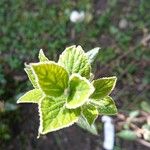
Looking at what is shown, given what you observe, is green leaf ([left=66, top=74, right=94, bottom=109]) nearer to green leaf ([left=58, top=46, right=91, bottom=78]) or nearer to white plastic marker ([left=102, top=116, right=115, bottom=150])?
green leaf ([left=58, top=46, right=91, bottom=78])

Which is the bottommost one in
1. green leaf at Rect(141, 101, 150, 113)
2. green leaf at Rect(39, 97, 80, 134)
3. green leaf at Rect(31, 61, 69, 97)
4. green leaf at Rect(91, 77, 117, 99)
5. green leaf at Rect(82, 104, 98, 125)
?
green leaf at Rect(141, 101, 150, 113)

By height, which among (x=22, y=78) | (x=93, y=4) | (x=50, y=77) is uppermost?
(x=93, y=4)

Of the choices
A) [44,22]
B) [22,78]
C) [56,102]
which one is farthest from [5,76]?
[56,102]

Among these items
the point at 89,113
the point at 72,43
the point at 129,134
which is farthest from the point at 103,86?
the point at 72,43

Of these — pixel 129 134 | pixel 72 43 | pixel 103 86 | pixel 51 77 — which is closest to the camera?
pixel 51 77

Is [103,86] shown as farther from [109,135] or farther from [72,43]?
[72,43]

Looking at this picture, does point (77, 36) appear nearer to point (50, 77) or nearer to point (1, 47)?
point (1, 47)

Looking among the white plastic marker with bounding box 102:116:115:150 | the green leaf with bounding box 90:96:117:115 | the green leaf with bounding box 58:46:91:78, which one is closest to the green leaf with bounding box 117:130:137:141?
the white plastic marker with bounding box 102:116:115:150
